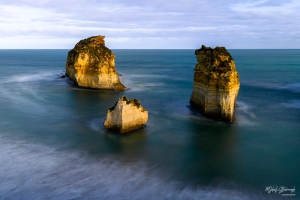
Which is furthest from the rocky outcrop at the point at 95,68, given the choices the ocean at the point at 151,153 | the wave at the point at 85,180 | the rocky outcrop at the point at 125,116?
the wave at the point at 85,180

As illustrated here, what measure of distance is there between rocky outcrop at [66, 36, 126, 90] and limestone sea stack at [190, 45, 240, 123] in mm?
16530

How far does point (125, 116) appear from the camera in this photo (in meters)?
22.6

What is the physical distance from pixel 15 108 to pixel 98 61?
13.4 metres

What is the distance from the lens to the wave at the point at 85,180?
15.1 m

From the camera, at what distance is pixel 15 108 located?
31.9m

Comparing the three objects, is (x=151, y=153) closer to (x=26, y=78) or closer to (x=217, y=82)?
(x=217, y=82)

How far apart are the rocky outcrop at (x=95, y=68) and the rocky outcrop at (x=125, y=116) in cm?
1845

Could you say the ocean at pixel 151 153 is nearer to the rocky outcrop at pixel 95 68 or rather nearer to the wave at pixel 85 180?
the wave at pixel 85 180

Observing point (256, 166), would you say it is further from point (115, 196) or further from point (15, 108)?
point (15, 108)

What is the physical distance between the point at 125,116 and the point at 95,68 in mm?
20131

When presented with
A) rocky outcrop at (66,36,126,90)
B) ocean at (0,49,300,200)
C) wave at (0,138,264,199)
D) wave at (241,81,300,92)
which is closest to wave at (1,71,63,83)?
rocky outcrop at (66,36,126,90)

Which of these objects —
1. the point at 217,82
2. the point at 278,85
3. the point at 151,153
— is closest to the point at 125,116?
the point at 151,153

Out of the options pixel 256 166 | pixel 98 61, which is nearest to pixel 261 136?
pixel 256 166

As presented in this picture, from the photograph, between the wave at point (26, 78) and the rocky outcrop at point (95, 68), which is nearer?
the rocky outcrop at point (95, 68)
